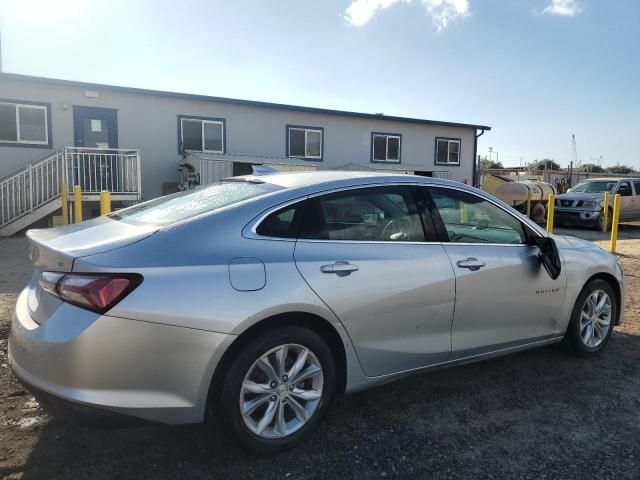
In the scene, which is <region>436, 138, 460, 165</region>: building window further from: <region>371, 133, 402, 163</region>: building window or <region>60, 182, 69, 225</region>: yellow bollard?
<region>60, 182, 69, 225</region>: yellow bollard

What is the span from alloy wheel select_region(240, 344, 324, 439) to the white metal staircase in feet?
34.0

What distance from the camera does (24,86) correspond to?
43.3 feet

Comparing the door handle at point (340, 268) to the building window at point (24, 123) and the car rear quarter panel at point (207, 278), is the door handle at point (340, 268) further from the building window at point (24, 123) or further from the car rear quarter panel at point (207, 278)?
the building window at point (24, 123)

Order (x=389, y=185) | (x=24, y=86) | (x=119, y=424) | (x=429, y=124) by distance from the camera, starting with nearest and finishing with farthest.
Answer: (x=119, y=424) < (x=389, y=185) < (x=24, y=86) < (x=429, y=124)

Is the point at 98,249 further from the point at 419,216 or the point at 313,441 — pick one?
the point at 419,216

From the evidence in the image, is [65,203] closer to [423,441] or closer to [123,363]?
[123,363]

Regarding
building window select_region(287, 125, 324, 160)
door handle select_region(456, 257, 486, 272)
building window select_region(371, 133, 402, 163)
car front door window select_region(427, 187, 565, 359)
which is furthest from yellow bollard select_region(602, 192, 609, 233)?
door handle select_region(456, 257, 486, 272)

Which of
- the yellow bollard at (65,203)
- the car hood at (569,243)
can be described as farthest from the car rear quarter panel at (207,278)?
the yellow bollard at (65,203)

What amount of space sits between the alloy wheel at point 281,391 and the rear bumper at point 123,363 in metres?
0.27

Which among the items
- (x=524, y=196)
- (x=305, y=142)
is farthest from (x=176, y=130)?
(x=524, y=196)

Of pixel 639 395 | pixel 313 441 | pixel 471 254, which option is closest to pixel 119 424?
pixel 313 441

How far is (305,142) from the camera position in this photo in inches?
703

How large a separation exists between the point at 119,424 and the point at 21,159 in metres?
13.0

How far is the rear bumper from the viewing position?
2.38 m
